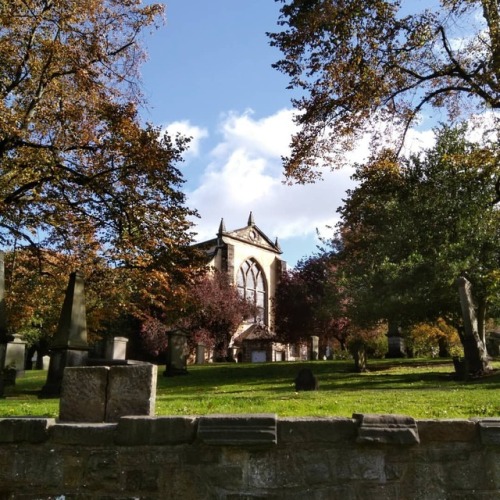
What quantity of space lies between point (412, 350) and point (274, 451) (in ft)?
94.3

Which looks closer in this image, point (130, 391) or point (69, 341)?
point (130, 391)

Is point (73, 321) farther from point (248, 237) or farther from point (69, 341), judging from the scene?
point (248, 237)

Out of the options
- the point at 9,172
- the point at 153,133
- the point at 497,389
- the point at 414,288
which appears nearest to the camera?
the point at 497,389

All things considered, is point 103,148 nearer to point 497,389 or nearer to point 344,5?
point 344,5

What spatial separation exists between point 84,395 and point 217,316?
32699 millimetres

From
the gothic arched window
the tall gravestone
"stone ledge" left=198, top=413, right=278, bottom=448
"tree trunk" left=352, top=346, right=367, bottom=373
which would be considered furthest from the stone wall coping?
the gothic arched window

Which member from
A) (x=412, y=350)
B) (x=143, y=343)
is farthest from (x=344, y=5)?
(x=143, y=343)

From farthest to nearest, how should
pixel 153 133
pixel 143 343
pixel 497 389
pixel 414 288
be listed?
pixel 143 343, pixel 414 288, pixel 153 133, pixel 497 389

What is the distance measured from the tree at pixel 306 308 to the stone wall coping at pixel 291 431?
31.6m

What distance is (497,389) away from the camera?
11.4m

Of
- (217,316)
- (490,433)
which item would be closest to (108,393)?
(490,433)

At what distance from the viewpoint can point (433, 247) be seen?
1998cm

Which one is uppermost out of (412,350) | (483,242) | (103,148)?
(103,148)

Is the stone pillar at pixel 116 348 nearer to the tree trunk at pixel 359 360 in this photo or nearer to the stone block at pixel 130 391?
the tree trunk at pixel 359 360
